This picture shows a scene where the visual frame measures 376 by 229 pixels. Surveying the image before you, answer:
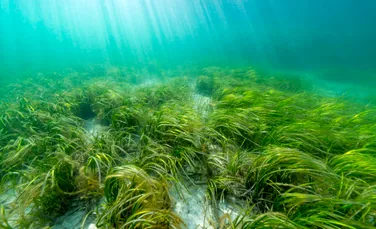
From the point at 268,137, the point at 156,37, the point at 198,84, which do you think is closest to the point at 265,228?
the point at 268,137

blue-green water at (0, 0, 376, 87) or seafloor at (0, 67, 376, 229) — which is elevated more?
blue-green water at (0, 0, 376, 87)

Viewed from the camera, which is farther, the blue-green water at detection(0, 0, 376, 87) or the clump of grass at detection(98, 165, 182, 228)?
the blue-green water at detection(0, 0, 376, 87)

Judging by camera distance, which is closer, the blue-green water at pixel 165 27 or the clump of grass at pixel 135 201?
the clump of grass at pixel 135 201

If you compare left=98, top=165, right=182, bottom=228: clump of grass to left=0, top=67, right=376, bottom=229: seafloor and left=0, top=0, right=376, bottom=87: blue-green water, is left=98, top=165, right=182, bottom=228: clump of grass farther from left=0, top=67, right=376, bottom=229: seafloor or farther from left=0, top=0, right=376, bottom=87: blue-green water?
left=0, top=0, right=376, bottom=87: blue-green water

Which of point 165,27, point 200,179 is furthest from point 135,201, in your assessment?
point 165,27

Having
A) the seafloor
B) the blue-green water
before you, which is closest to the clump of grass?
the seafloor

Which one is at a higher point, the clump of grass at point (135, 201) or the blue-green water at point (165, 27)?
the blue-green water at point (165, 27)

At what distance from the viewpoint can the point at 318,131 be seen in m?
2.03

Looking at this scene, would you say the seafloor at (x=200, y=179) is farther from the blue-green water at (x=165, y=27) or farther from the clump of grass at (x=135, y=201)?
the blue-green water at (x=165, y=27)

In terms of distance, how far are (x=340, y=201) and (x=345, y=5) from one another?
367 feet

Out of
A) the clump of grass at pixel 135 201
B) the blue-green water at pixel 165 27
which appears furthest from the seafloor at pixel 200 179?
the blue-green water at pixel 165 27

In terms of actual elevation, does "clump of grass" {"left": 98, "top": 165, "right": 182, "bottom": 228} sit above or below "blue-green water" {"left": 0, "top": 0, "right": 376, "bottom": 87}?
below

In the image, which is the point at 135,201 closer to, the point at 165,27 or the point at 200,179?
the point at 200,179

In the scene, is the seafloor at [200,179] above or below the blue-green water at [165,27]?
below
